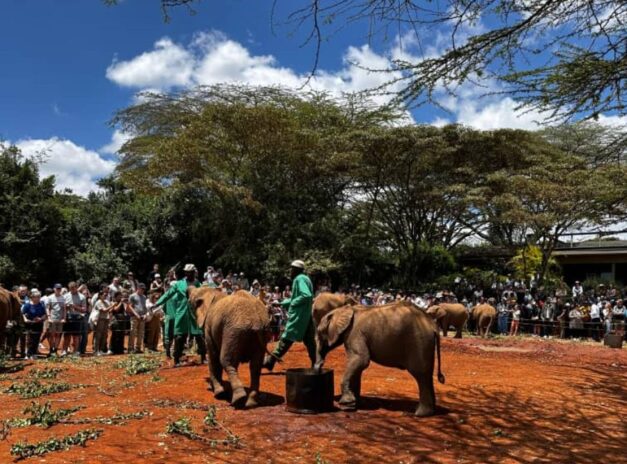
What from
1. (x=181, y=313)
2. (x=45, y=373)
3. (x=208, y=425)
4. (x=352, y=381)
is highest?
(x=181, y=313)

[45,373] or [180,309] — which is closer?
[45,373]

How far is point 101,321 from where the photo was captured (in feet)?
47.7

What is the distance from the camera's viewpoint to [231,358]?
8.02 metres

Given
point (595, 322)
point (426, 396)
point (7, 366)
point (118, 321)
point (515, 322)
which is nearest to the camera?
point (426, 396)

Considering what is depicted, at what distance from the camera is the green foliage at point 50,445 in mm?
5781

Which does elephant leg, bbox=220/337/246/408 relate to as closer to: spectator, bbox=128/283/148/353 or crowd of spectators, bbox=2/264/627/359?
crowd of spectators, bbox=2/264/627/359

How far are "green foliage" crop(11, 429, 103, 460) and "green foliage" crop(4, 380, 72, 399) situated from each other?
10.2ft

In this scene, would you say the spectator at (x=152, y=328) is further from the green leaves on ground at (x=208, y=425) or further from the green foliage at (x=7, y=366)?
the green leaves on ground at (x=208, y=425)

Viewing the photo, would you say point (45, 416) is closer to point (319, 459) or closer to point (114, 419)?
point (114, 419)

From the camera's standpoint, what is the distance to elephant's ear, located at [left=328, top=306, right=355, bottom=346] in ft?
26.7

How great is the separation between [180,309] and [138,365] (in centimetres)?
127

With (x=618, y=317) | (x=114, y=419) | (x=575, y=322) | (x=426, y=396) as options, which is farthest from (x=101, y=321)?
(x=618, y=317)

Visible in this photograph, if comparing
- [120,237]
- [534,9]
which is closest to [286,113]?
[120,237]

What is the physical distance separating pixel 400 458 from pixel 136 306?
10527 millimetres
